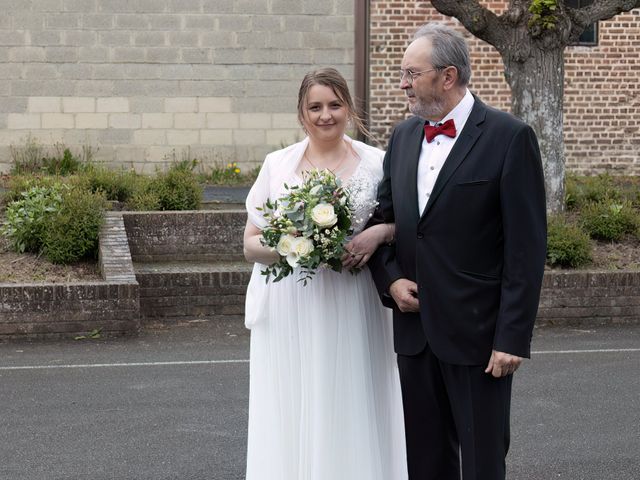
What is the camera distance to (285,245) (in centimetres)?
455

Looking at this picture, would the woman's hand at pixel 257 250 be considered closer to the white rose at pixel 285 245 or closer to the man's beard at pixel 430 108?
the white rose at pixel 285 245

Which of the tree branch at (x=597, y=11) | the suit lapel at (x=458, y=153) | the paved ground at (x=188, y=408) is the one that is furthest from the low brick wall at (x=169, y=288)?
the suit lapel at (x=458, y=153)

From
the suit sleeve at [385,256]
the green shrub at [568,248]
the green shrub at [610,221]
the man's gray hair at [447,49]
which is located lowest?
the green shrub at [568,248]

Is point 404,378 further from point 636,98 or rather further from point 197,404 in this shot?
point 636,98

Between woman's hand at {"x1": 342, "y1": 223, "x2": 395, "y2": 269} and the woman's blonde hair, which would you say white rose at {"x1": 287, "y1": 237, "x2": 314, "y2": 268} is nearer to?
woman's hand at {"x1": 342, "y1": 223, "x2": 395, "y2": 269}

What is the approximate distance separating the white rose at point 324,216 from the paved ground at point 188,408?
2249 millimetres

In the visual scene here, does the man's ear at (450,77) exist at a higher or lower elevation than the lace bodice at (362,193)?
higher

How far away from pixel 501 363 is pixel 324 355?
0.94 meters

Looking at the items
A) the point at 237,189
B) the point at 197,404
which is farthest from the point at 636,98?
the point at 197,404

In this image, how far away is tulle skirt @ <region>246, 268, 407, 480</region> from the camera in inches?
190

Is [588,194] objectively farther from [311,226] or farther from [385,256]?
[311,226]

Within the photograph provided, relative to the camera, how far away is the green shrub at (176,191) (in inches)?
501

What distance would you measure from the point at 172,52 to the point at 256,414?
45.9ft

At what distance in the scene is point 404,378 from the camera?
15.0 feet
